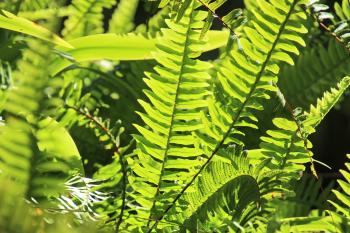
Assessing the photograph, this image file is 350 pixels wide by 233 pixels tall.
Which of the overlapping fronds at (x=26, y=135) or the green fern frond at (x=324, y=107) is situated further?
the green fern frond at (x=324, y=107)

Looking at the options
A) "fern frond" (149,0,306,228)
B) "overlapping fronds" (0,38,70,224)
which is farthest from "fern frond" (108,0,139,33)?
"overlapping fronds" (0,38,70,224)

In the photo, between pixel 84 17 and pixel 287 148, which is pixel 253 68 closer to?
pixel 287 148

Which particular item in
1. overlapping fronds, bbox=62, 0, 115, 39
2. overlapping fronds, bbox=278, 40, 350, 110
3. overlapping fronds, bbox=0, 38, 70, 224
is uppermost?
overlapping fronds, bbox=62, 0, 115, 39

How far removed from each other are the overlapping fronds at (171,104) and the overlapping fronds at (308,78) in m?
0.47

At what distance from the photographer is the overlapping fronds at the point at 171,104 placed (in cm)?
47

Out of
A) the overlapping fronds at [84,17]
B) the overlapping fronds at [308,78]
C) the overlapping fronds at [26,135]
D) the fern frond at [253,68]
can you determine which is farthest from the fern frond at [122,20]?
the overlapping fronds at [26,135]

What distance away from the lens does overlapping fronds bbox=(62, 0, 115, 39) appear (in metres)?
0.93

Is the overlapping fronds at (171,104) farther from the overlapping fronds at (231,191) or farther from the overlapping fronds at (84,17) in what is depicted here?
the overlapping fronds at (84,17)

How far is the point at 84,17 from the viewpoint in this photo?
0.94 m

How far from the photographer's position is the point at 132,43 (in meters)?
0.73

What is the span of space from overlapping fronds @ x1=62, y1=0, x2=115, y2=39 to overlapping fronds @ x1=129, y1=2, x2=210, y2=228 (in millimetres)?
478

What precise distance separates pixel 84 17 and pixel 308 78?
1.07ft

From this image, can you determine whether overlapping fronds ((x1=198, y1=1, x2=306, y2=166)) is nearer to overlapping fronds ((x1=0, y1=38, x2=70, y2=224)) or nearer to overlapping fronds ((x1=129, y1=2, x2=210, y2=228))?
overlapping fronds ((x1=129, y1=2, x2=210, y2=228))

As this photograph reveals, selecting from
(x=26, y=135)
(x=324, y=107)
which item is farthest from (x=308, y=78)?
(x=26, y=135)
